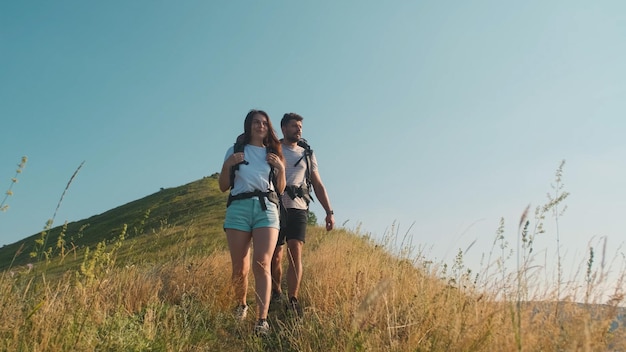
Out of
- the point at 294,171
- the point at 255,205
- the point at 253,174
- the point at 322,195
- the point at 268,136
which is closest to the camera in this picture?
the point at 255,205

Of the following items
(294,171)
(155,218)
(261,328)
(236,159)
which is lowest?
(261,328)

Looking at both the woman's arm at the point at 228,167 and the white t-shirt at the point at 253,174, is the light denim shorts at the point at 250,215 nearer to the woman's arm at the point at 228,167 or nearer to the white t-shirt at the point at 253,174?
the white t-shirt at the point at 253,174

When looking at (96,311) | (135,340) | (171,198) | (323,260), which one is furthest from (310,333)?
(171,198)

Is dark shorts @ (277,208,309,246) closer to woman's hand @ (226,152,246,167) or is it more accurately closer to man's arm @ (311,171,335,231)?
man's arm @ (311,171,335,231)

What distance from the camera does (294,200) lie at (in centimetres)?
539

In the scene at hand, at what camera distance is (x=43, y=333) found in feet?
10.1

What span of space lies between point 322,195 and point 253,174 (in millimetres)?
1463

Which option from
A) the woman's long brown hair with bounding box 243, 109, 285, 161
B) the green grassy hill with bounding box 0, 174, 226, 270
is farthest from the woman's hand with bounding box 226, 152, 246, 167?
the green grassy hill with bounding box 0, 174, 226, 270

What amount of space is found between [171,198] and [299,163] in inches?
1121

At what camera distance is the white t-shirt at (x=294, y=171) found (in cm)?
541

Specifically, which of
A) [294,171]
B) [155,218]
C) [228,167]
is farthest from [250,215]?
[155,218]

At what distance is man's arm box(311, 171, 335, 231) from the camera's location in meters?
5.89

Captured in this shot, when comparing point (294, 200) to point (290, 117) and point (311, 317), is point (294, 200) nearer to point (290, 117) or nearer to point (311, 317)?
point (290, 117)

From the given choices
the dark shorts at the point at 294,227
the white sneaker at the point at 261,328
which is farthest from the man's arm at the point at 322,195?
the white sneaker at the point at 261,328
